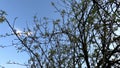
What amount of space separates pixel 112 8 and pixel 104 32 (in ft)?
2.36

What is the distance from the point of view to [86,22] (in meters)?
9.31

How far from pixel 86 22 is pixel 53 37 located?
6.60 feet

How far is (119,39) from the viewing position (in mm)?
9219

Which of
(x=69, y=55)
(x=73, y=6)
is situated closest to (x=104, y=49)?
(x=69, y=55)

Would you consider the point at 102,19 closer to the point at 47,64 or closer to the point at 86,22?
the point at 86,22

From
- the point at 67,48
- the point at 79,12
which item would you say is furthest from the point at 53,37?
the point at 79,12

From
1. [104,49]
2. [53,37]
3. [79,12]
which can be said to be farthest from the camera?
[53,37]

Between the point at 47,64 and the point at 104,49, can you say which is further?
the point at 47,64

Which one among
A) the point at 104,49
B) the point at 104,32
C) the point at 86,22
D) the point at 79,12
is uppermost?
the point at 79,12

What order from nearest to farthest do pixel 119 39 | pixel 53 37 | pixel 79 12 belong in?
pixel 119 39
pixel 79 12
pixel 53 37

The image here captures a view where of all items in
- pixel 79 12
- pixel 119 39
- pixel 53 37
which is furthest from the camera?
pixel 53 37

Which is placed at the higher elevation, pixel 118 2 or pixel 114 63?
pixel 118 2

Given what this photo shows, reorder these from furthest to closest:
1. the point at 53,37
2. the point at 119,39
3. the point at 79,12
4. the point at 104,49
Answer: the point at 53,37, the point at 79,12, the point at 119,39, the point at 104,49

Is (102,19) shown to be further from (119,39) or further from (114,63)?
(114,63)
